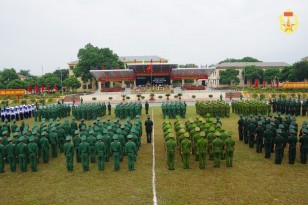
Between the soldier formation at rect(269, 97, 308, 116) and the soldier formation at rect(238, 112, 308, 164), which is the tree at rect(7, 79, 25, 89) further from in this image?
the soldier formation at rect(238, 112, 308, 164)

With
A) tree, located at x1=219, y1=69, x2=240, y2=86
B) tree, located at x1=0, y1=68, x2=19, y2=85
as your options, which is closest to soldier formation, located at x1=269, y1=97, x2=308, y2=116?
tree, located at x1=219, y1=69, x2=240, y2=86

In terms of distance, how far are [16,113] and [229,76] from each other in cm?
5260

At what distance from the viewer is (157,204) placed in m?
6.95

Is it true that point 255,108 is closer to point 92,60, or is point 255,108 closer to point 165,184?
point 165,184

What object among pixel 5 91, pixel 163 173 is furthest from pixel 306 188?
pixel 5 91

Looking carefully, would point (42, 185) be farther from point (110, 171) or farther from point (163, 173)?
point (163, 173)

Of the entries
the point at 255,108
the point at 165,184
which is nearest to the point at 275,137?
the point at 165,184

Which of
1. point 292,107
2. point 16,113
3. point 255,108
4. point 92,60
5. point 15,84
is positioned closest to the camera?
point 255,108

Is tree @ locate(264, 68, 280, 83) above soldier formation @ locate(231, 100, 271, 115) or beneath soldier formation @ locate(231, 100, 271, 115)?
above

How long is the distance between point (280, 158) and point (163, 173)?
4.04 metres

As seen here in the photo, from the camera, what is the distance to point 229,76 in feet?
218

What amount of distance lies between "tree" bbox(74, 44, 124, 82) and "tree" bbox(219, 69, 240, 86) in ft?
80.3

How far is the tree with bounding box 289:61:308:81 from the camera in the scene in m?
49.6

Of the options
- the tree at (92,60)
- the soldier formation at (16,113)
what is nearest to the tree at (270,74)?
the tree at (92,60)
